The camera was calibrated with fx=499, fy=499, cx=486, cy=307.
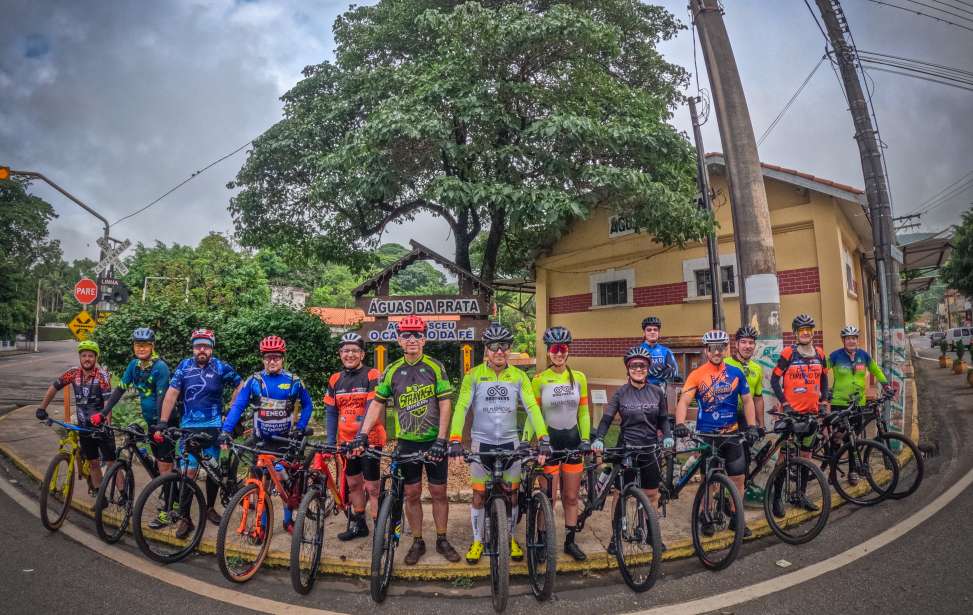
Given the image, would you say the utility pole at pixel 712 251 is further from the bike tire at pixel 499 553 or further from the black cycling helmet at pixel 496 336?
the bike tire at pixel 499 553

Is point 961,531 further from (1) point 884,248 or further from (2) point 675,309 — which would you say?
(2) point 675,309

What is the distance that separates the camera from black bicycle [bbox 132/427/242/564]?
4.56 m

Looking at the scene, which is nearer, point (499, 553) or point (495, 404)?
point (499, 553)

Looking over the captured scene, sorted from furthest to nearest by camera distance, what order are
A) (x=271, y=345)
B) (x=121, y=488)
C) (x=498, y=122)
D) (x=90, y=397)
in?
(x=498, y=122) < (x=90, y=397) < (x=121, y=488) < (x=271, y=345)

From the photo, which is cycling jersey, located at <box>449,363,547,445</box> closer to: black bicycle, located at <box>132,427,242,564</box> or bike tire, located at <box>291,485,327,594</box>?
bike tire, located at <box>291,485,327,594</box>

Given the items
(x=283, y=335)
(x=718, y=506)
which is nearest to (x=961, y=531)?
(x=718, y=506)

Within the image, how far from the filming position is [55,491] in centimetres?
588

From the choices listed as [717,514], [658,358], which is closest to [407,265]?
[658,358]

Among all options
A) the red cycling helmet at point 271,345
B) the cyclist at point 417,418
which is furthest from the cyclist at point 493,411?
the red cycling helmet at point 271,345

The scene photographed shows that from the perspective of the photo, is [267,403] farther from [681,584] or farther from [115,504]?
[681,584]

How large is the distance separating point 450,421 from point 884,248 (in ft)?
27.4

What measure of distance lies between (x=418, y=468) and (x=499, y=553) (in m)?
1.13

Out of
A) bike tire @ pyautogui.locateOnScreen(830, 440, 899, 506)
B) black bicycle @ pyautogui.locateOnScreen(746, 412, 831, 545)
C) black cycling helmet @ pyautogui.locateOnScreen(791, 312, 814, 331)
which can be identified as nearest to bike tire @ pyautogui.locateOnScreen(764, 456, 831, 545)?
black bicycle @ pyautogui.locateOnScreen(746, 412, 831, 545)

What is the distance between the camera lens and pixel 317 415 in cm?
1122
